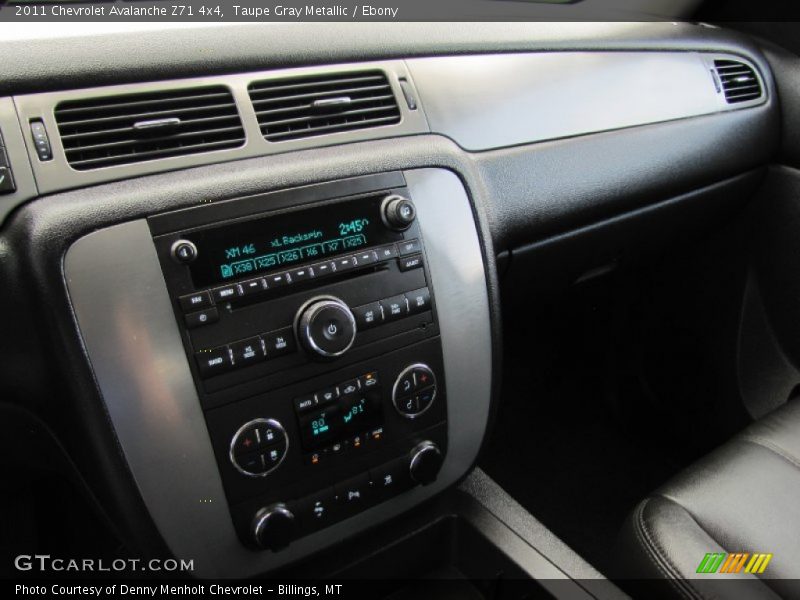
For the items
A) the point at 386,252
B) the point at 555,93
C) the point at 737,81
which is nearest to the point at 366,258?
the point at 386,252

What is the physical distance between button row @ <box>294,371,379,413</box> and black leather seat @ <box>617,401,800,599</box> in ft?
1.26

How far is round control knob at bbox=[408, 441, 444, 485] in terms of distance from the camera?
88 centimetres

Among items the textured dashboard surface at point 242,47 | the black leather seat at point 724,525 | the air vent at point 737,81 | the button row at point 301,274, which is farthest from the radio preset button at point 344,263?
the air vent at point 737,81

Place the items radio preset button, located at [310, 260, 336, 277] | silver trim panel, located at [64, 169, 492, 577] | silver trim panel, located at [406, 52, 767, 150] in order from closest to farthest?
silver trim panel, located at [64, 169, 492, 577] → radio preset button, located at [310, 260, 336, 277] → silver trim panel, located at [406, 52, 767, 150]

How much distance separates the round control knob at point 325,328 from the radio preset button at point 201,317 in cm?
9

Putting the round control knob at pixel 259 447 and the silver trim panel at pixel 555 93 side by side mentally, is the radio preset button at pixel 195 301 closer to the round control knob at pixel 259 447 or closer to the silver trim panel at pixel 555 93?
the round control knob at pixel 259 447

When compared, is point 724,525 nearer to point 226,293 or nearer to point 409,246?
point 409,246

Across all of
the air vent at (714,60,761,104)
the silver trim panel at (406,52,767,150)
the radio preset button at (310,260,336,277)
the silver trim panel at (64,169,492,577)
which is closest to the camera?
the silver trim panel at (64,169,492,577)

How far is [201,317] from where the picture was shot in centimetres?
73

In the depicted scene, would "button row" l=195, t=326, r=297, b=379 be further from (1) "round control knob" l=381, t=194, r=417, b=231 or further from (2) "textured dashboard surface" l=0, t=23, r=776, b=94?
(2) "textured dashboard surface" l=0, t=23, r=776, b=94

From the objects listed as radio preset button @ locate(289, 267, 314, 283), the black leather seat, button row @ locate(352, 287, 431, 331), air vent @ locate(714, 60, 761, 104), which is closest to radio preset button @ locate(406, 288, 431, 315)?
button row @ locate(352, 287, 431, 331)

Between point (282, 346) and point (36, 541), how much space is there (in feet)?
2.29

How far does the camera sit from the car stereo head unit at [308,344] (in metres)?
0.74

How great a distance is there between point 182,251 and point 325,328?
0.53 ft
